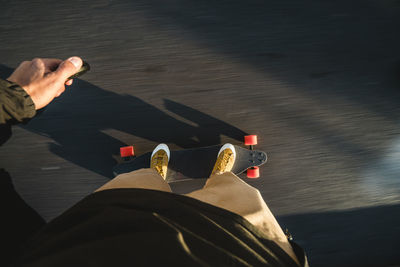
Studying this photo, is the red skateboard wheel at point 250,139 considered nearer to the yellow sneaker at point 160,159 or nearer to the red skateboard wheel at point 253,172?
the red skateboard wheel at point 253,172

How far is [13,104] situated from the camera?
659 mm

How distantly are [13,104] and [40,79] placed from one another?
0.55ft

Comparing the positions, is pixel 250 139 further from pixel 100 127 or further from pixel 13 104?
pixel 13 104

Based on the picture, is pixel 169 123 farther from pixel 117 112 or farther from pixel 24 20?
pixel 24 20

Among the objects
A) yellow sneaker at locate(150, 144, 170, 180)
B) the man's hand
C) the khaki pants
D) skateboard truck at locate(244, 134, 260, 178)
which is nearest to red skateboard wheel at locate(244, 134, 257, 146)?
skateboard truck at locate(244, 134, 260, 178)

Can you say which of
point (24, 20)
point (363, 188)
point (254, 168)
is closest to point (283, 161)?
point (254, 168)

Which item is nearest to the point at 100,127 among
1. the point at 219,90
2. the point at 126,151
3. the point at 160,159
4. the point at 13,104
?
the point at 126,151

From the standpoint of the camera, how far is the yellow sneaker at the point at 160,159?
3.64 feet

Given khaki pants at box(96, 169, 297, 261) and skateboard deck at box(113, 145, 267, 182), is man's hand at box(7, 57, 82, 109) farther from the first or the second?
skateboard deck at box(113, 145, 267, 182)

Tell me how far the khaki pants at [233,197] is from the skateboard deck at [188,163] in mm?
299

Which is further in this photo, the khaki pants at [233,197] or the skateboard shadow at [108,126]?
the skateboard shadow at [108,126]

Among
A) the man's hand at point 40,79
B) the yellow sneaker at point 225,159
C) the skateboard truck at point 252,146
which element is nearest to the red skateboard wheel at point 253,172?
the skateboard truck at point 252,146

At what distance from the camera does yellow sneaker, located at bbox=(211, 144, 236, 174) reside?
1114 mm

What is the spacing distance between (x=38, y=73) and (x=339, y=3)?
145cm
